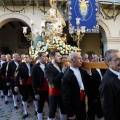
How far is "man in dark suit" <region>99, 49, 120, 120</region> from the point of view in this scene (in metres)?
2.64

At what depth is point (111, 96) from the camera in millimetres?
2641

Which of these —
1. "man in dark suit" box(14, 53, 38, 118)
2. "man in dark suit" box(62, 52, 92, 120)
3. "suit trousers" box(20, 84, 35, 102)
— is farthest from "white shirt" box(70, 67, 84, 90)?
"man in dark suit" box(14, 53, 38, 118)

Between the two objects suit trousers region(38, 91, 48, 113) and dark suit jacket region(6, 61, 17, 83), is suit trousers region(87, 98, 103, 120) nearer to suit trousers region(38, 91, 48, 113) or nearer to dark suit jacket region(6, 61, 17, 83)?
suit trousers region(38, 91, 48, 113)

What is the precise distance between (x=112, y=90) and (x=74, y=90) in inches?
49.1

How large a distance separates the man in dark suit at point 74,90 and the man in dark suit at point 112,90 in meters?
1.11

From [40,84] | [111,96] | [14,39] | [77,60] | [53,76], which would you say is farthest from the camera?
[14,39]

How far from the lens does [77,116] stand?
395 centimetres

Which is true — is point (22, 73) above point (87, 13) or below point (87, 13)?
below

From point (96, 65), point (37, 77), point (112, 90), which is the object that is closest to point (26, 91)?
point (37, 77)

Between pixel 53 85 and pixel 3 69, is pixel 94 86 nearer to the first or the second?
pixel 53 85

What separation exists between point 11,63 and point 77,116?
4.52 metres

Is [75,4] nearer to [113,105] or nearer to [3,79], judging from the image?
[3,79]

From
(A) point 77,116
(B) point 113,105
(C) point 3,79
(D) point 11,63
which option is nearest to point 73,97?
(A) point 77,116

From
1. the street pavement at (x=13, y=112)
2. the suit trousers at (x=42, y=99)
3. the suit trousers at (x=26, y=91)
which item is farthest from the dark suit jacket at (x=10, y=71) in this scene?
the suit trousers at (x=42, y=99)
